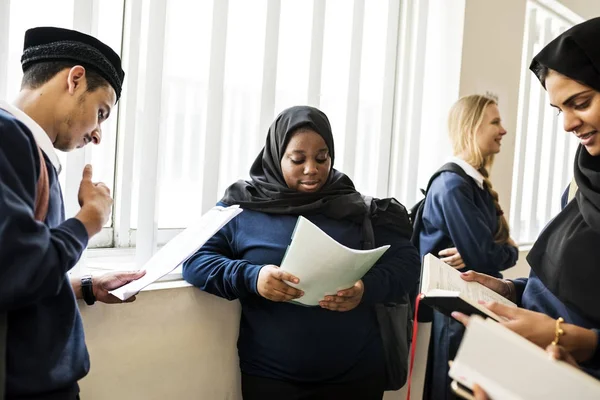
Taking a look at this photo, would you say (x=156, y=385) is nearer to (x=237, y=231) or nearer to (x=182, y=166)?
(x=237, y=231)

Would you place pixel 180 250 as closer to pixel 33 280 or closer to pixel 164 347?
pixel 164 347

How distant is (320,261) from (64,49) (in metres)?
Answer: 0.78

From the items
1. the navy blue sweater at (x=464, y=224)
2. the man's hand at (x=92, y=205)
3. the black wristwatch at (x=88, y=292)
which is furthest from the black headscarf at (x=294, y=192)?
the man's hand at (x=92, y=205)

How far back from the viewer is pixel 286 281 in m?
1.54

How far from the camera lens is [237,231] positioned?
5.98ft

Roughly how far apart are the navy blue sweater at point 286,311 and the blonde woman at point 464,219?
527 millimetres

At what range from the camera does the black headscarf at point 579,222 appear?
1.26 metres

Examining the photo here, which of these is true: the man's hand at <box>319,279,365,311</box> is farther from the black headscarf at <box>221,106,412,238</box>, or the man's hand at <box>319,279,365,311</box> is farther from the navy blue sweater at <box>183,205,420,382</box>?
the black headscarf at <box>221,106,412,238</box>

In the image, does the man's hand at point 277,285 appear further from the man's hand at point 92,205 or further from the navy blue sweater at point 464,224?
the navy blue sweater at point 464,224


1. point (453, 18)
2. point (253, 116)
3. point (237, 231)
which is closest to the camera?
point (237, 231)

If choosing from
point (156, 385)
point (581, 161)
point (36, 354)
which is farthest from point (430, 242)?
point (36, 354)

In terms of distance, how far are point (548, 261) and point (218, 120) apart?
1150mm

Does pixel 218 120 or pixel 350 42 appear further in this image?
pixel 350 42

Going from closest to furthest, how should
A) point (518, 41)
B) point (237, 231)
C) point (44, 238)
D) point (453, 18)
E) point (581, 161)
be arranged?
point (44, 238), point (581, 161), point (237, 231), point (453, 18), point (518, 41)
